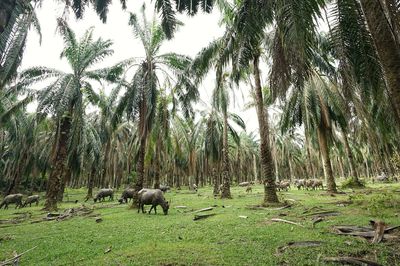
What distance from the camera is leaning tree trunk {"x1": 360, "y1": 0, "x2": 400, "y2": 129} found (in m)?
4.36

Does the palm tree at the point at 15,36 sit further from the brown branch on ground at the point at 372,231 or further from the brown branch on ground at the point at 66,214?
the brown branch on ground at the point at 66,214

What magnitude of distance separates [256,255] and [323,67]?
13112 millimetres

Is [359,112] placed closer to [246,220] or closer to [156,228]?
[246,220]

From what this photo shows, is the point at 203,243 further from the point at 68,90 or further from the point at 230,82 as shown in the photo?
the point at 68,90

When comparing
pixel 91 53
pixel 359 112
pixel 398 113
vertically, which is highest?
pixel 91 53

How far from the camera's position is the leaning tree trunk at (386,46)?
436 cm

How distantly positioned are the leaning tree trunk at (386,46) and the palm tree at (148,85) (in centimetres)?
1261

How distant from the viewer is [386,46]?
4559 mm

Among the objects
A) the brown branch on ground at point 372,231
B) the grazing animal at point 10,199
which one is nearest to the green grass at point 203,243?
the brown branch on ground at point 372,231

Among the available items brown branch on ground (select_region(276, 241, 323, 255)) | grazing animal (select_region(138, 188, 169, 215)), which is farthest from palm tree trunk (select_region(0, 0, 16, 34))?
grazing animal (select_region(138, 188, 169, 215))

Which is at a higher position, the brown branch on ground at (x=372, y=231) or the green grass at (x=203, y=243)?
the brown branch on ground at (x=372, y=231)

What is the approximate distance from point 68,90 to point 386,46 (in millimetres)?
17502

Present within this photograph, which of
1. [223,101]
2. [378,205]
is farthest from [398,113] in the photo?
[223,101]

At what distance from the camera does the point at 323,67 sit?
15727 mm
